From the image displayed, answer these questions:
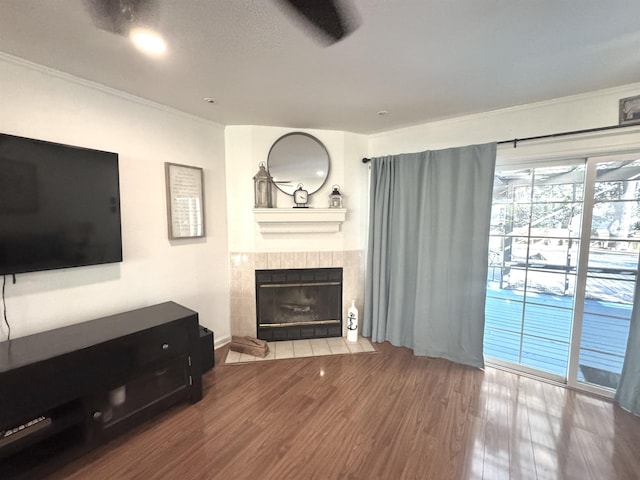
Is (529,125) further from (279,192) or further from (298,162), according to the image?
(279,192)

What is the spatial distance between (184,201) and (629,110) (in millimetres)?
3451

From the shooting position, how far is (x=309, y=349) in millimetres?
2752

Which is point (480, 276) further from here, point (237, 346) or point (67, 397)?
point (67, 397)

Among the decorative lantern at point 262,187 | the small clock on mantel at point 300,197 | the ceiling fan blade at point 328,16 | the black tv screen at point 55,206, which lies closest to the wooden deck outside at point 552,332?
the small clock on mantel at point 300,197

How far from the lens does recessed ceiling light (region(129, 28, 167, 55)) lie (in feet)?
4.34

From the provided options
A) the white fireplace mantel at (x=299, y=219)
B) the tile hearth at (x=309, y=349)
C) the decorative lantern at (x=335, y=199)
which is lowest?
the tile hearth at (x=309, y=349)

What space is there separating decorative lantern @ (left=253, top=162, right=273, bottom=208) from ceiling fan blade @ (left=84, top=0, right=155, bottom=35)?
1.45 m

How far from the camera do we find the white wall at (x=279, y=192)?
2.73m

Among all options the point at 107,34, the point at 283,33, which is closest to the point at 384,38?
the point at 283,33

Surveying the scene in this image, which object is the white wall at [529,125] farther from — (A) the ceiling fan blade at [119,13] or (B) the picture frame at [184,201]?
(A) the ceiling fan blade at [119,13]

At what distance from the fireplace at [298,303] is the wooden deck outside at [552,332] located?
5.04ft

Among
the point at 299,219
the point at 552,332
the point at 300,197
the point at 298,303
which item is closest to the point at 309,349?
the point at 298,303

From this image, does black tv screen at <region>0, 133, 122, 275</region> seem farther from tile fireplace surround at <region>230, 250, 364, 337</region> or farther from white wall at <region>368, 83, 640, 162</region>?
white wall at <region>368, 83, 640, 162</region>

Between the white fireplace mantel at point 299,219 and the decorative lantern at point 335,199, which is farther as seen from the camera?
the decorative lantern at point 335,199
